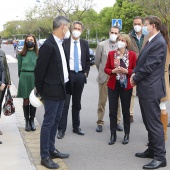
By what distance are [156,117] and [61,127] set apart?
2193mm

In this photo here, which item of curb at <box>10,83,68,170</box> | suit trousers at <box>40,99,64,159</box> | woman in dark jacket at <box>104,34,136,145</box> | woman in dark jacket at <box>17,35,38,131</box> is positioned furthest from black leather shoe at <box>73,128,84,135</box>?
suit trousers at <box>40,99,64,159</box>

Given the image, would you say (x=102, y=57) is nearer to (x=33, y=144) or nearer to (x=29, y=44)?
(x=29, y=44)

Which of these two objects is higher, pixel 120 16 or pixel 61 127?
pixel 120 16

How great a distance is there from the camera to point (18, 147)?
560 cm

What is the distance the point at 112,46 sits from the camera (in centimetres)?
674

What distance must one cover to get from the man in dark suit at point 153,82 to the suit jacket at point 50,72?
3.34 ft

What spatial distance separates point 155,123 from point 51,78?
156 cm

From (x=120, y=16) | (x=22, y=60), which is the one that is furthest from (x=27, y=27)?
(x=22, y=60)

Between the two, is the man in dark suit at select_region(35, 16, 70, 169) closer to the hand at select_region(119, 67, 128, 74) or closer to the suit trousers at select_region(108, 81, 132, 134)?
the hand at select_region(119, 67, 128, 74)

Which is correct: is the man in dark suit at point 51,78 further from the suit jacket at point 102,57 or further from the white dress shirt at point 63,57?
the suit jacket at point 102,57

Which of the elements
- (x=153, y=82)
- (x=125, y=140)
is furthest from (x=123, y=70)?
(x=125, y=140)

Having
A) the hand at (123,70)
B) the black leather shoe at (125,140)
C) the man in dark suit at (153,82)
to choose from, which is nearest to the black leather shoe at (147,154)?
the man in dark suit at (153,82)

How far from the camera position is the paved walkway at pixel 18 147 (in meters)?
4.83

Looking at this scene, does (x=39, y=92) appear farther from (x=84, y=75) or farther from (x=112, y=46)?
(x=112, y=46)
